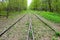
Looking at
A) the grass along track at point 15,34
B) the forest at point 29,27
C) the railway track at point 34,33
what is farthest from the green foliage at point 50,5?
the grass along track at point 15,34

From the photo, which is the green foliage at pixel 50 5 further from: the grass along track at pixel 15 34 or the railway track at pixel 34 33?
the grass along track at pixel 15 34

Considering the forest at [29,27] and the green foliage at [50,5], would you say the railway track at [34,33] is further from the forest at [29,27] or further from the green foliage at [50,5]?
the green foliage at [50,5]

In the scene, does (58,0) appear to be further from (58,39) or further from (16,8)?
(58,39)

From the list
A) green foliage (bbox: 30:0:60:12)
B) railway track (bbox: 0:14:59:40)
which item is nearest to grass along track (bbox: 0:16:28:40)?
railway track (bbox: 0:14:59:40)

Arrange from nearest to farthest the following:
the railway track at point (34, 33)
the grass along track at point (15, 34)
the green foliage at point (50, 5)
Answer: the grass along track at point (15, 34) < the railway track at point (34, 33) < the green foliage at point (50, 5)

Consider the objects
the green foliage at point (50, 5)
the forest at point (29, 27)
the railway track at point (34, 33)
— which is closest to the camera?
the railway track at point (34, 33)

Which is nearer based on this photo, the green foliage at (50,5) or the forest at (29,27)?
the forest at (29,27)

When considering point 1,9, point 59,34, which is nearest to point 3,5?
point 1,9

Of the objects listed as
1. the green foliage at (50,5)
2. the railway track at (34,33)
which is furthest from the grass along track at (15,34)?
the green foliage at (50,5)

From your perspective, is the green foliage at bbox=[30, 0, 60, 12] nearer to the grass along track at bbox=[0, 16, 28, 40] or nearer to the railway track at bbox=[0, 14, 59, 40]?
the railway track at bbox=[0, 14, 59, 40]

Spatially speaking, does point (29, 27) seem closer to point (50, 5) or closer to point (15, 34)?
point (15, 34)

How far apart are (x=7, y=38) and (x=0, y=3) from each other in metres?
25.9

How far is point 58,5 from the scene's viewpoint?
34031 mm

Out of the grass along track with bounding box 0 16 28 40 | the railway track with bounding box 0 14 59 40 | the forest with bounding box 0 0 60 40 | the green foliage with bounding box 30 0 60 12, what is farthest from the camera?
the green foliage with bounding box 30 0 60 12
